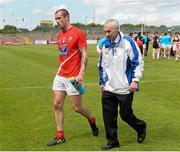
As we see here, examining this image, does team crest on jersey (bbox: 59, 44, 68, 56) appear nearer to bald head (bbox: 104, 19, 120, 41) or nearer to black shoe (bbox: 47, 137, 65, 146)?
bald head (bbox: 104, 19, 120, 41)

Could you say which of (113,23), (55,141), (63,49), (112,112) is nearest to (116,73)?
(112,112)

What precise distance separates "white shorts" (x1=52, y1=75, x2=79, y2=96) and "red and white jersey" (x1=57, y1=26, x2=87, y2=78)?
82 millimetres

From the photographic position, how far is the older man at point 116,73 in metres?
6.27

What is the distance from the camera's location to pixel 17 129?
7891 mm

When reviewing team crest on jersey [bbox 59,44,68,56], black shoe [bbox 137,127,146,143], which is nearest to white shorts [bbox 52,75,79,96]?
team crest on jersey [bbox 59,44,68,56]

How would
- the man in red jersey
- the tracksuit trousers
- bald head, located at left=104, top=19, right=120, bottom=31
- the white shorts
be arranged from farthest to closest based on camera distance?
1. the white shorts
2. the man in red jersey
3. the tracksuit trousers
4. bald head, located at left=104, top=19, right=120, bottom=31

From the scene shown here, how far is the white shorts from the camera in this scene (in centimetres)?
679

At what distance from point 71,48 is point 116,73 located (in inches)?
33.8

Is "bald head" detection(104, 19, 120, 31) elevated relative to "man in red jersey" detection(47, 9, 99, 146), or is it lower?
elevated

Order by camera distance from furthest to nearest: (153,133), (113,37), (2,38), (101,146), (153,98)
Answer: (2,38) < (153,98) < (153,133) < (101,146) < (113,37)

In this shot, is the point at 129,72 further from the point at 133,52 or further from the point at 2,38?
the point at 2,38

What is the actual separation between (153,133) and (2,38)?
8419 centimetres

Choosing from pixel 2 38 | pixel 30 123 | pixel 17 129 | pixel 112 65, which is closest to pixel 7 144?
pixel 17 129

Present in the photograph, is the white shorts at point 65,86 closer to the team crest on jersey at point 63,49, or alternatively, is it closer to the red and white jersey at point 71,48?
the red and white jersey at point 71,48
